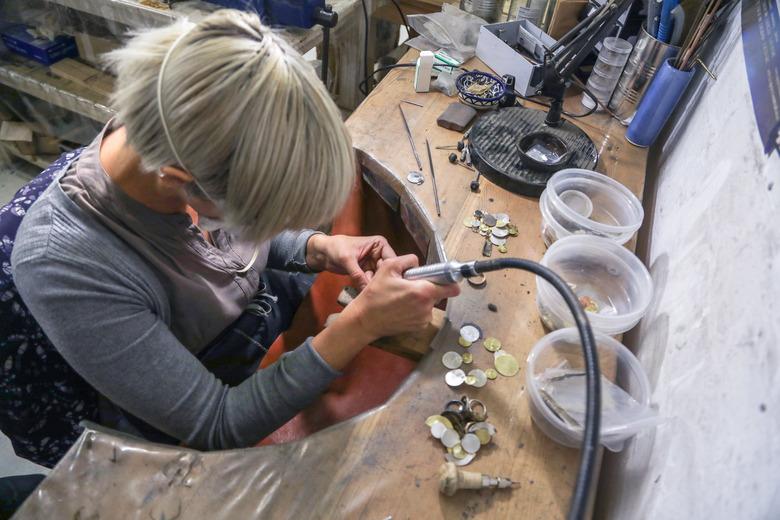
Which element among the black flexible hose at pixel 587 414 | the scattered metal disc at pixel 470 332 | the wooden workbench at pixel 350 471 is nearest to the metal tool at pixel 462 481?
the wooden workbench at pixel 350 471

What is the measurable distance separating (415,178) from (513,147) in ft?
0.86

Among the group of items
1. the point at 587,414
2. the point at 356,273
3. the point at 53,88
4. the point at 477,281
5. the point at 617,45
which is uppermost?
the point at 617,45

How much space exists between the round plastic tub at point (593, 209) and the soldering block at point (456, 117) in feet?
1.05

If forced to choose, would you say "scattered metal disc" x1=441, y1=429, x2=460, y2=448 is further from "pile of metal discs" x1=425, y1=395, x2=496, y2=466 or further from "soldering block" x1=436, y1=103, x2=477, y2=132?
"soldering block" x1=436, y1=103, x2=477, y2=132

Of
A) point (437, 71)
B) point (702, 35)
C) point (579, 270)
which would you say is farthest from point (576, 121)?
point (579, 270)

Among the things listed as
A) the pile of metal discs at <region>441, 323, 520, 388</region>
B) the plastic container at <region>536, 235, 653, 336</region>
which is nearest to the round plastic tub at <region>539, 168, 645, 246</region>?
the plastic container at <region>536, 235, 653, 336</region>

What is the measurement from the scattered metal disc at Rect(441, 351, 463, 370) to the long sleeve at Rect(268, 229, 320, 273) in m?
0.48

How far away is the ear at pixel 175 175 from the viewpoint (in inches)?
22.2

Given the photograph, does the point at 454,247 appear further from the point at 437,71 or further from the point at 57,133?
the point at 57,133

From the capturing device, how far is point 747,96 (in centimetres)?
78

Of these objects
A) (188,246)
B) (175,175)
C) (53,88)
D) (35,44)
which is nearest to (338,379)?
(188,246)

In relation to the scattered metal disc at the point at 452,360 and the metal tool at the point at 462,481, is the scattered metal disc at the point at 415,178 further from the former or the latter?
the metal tool at the point at 462,481

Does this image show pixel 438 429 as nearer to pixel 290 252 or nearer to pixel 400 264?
pixel 400 264

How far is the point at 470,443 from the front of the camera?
26.2 inches
